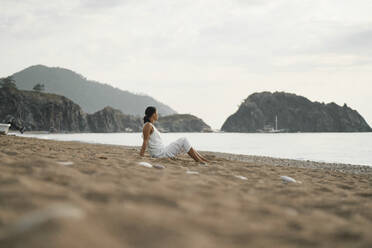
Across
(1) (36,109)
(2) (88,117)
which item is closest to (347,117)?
(2) (88,117)

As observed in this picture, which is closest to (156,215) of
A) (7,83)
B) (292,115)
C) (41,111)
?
(41,111)

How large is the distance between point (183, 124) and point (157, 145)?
566ft

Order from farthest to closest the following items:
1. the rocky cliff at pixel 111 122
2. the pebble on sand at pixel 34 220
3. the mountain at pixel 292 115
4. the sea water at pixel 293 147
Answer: the mountain at pixel 292 115 → the rocky cliff at pixel 111 122 → the sea water at pixel 293 147 → the pebble on sand at pixel 34 220

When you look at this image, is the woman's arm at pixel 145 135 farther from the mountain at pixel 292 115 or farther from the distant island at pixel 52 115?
the mountain at pixel 292 115

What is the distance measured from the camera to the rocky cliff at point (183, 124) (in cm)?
17538

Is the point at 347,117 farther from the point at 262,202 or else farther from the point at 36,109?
the point at 262,202

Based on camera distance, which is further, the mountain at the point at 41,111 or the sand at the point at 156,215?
the mountain at the point at 41,111

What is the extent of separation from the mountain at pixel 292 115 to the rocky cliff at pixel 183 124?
19429mm

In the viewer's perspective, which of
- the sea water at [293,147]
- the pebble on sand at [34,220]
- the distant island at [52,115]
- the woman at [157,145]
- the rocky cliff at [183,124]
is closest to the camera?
the pebble on sand at [34,220]

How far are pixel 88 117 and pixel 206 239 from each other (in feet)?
451

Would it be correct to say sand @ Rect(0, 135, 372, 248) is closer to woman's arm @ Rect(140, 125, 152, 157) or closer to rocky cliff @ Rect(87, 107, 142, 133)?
woman's arm @ Rect(140, 125, 152, 157)

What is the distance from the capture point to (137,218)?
1871 mm

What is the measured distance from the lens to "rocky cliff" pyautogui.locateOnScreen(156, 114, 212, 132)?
17538 centimetres

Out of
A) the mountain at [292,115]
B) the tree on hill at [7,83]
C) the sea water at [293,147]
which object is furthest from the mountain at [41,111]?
the mountain at [292,115]
